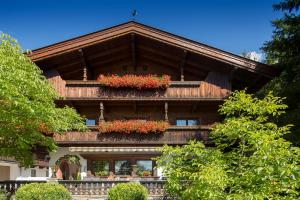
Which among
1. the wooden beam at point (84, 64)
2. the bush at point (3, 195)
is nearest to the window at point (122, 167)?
the wooden beam at point (84, 64)

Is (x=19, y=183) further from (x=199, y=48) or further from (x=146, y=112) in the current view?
(x=199, y=48)

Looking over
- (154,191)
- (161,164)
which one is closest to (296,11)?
(154,191)

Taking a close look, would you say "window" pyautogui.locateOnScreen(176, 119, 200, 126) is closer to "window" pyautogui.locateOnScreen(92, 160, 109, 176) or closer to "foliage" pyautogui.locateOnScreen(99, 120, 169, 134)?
"foliage" pyautogui.locateOnScreen(99, 120, 169, 134)

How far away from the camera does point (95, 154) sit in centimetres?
2459

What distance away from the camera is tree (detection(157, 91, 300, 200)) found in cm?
941

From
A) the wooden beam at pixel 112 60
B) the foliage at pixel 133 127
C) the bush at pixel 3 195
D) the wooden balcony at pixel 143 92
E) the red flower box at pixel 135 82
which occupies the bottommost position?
the bush at pixel 3 195

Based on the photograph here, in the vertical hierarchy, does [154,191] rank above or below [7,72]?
below

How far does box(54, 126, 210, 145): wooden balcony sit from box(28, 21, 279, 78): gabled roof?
4.19m

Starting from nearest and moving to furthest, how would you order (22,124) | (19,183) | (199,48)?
(22,124) → (19,183) → (199,48)

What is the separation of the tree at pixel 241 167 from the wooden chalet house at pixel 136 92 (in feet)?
35.6

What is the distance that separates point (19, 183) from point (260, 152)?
1157cm

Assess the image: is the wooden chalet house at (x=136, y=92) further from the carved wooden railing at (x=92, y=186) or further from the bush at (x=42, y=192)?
the bush at (x=42, y=192)

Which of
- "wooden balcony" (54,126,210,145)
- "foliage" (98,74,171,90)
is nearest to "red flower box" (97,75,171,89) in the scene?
Result: "foliage" (98,74,171,90)

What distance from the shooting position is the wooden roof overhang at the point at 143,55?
2352cm
